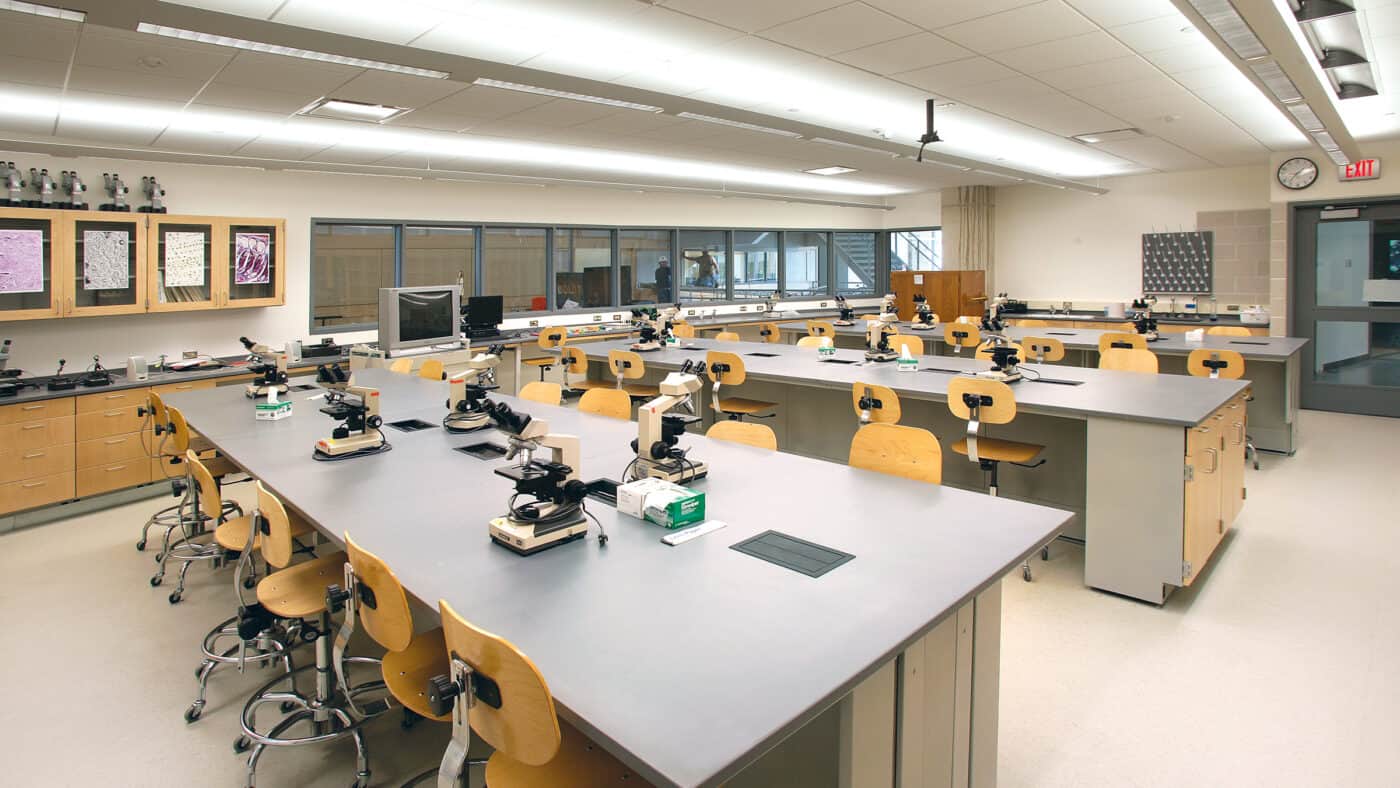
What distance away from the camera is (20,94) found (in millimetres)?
4176

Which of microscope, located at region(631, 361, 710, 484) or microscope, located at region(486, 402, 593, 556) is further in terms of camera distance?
microscope, located at region(631, 361, 710, 484)

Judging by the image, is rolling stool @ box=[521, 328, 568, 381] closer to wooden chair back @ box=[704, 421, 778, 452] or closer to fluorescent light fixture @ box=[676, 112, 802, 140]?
fluorescent light fixture @ box=[676, 112, 802, 140]

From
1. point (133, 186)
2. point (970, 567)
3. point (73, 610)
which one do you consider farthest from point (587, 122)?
point (970, 567)

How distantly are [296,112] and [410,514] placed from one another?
3670 mm

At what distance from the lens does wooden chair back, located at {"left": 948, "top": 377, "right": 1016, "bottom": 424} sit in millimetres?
3719

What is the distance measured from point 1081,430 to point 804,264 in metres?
8.72

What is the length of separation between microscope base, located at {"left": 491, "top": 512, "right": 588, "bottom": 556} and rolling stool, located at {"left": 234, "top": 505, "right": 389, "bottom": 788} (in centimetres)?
50

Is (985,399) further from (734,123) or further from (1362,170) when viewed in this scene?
(1362,170)

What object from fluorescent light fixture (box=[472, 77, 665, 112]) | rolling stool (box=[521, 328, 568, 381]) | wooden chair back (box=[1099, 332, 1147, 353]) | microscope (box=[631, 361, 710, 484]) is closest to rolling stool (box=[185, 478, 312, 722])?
microscope (box=[631, 361, 710, 484])

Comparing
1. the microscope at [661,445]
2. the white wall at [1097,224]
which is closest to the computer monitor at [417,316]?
the microscope at [661,445]

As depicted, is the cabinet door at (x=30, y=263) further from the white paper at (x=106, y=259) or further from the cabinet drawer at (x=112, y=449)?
the cabinet drawer at (x=112, y=449)

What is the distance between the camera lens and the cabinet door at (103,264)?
5.16 meters

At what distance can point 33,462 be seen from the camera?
4738 mm

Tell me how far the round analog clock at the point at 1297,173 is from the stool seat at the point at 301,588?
936cm
